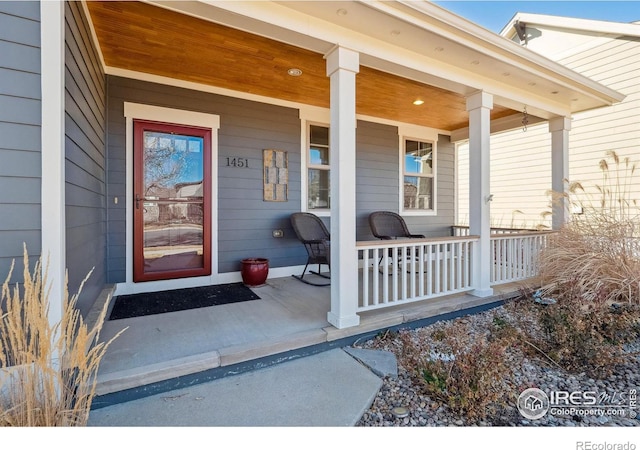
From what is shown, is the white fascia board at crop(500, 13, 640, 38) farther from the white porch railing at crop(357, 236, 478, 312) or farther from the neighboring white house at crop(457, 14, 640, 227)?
the white porch railing at crop(357, 236, 478, 312)

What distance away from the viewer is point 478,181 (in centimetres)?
362

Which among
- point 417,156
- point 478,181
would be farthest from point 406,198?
point 478,181

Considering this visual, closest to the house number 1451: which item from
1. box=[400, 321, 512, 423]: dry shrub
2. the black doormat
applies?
the black doormat

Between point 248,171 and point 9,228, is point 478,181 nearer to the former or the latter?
point 248,171

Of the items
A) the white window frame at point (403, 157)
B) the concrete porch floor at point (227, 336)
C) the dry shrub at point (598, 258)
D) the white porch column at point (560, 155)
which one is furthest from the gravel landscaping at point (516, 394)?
the white window frame at point (403, 157)

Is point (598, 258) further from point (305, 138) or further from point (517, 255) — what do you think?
point (305, 138)

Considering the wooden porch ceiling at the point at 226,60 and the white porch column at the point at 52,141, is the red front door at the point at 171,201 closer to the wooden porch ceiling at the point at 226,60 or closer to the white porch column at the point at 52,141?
the wooden porch ceiling at the point at 226,60

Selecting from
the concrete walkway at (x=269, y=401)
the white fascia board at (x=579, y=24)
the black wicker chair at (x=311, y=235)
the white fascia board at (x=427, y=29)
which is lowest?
the concrete walkway at (x=269, y=401)

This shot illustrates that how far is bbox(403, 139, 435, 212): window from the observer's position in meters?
5.79

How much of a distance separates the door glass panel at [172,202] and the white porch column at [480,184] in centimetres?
329

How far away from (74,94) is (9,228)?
3.24ft

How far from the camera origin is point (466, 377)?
1.88 metres

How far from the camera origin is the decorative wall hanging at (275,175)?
4375mm

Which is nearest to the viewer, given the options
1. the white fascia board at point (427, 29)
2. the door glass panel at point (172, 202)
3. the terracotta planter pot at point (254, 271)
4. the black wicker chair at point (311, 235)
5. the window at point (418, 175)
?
the white fascia board at point (427, 29)
